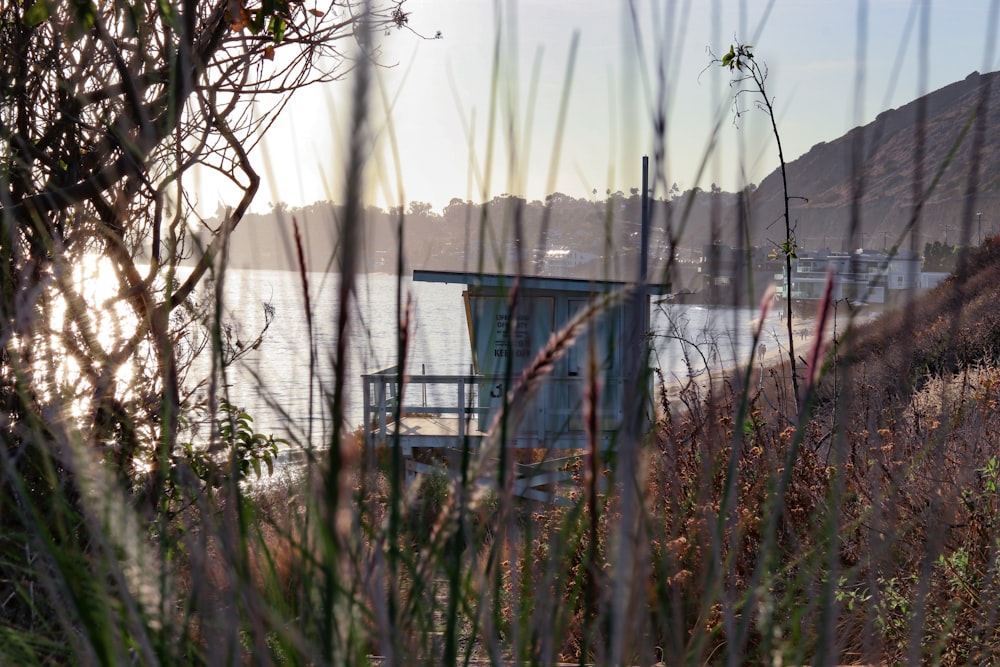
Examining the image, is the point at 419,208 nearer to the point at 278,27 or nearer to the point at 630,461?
the point at 630,461

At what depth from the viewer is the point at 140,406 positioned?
236 cm

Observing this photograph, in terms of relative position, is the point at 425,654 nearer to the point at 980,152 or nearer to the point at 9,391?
the point at 980,152

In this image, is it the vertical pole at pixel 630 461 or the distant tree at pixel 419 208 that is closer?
the vertical pole at pixel 630 461

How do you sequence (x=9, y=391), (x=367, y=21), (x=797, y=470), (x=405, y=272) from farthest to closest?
1. (x=797, y=470)
2. (x=9, y=391)
3. (x=405, y=272)
4. (x=367, y=21)

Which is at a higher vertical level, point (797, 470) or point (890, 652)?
point (797, 470)

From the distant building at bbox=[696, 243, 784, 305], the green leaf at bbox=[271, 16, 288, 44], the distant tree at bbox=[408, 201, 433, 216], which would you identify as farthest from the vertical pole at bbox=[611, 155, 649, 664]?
the green leaf at bbox=[271, 16, 288, 44]

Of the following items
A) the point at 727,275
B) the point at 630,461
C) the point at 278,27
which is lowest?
the point at 630,461

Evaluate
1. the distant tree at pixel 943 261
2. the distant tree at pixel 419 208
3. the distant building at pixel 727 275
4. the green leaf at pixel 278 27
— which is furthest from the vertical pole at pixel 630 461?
the green leaf at pixel 278 27

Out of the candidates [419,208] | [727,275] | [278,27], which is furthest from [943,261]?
[278,27]

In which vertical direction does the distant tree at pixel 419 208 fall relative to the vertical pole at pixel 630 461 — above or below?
above

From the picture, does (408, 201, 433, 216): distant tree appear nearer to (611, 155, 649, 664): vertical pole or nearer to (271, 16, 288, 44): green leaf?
(611, 155, 649, 664): vertical pole

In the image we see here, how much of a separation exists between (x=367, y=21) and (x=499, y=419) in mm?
Answer: 378

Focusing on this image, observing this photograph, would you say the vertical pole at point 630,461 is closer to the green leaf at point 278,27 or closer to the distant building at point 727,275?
the distant building at point 727,275

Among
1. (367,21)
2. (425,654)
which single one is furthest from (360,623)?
(367,21)
